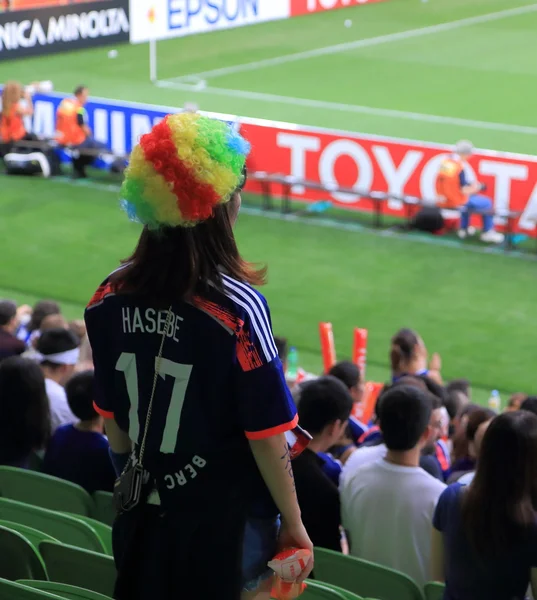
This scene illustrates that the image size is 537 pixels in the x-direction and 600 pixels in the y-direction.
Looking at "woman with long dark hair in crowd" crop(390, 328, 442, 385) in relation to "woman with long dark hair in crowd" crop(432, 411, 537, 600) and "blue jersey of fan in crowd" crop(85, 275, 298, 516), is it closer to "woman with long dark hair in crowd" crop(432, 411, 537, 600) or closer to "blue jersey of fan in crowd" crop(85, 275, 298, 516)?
"woman with long dark hair in crowd" crop(432, 411, 537, 600)

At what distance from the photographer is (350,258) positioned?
1383 cm

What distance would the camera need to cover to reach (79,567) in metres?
3.87

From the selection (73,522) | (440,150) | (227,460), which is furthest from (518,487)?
(440,150)

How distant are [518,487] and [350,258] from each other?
9.91 m

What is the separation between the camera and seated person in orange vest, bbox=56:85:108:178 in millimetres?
17000

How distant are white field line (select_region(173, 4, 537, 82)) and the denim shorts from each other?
2147cm

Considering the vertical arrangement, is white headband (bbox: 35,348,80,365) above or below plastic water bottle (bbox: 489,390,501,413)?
above

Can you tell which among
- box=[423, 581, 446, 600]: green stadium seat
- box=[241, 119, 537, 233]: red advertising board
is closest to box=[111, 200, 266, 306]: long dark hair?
box=[423, 581, 446, 600]: green stadium seat

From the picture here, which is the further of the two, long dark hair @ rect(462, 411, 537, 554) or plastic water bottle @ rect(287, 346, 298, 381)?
plastic water bottle @ rect(287, 346, 298, 381)

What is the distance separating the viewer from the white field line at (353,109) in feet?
66.0

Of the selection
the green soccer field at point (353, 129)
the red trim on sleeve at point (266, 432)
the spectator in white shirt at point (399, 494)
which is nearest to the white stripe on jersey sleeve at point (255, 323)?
the red trim on sleeve at point (266, 432)

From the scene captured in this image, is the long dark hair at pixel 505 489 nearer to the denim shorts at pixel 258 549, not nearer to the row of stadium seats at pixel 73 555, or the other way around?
the row of stadium seats at pixel 73 555

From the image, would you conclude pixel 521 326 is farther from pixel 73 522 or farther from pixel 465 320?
pixel 73 522

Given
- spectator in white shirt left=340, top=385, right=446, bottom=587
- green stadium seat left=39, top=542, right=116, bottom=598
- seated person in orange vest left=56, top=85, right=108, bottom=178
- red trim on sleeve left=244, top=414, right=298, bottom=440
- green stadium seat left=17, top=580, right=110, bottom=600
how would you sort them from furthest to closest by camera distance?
seated person in orange vest left=56, top=85, right=108, bottom=178 → spectator in white shirt left=340, top=385, right=446, bottom=587 → green stadium seat left=39, top=542, right=116, bottom=598 → green stadium seat left=17, top=580, right=110, bottom=600 → red trim on sleeve left=244, top=414, right=298, bottom=440
